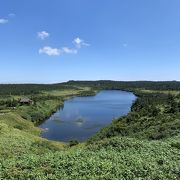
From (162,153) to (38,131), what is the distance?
232 feet

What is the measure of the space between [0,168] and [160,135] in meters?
26.1

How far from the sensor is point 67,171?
23.5 meters

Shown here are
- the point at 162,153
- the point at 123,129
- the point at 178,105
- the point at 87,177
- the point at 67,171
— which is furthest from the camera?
the point at 178,105

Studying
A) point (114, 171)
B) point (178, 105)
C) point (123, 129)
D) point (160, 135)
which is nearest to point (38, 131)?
point (123, 129)

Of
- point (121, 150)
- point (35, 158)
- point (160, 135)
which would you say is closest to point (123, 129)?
point (160, 135)

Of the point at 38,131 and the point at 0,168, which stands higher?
the point at 0,168

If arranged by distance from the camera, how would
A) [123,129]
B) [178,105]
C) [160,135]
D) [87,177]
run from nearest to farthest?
[87,177] → [160,135] → [123,129] → [178,105]

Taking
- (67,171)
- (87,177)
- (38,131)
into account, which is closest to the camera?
(87,177)

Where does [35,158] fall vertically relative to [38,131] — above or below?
above

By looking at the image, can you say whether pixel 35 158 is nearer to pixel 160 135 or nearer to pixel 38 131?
pixel 160 135

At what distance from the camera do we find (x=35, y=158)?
87.9 feet

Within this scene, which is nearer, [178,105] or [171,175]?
[171,175]

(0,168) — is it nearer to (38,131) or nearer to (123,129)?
(123,129)

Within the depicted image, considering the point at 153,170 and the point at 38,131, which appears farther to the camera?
the point at 38,131
